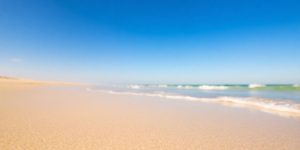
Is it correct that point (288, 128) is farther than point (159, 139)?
Yes

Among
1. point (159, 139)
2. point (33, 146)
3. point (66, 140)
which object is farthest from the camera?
point (159, 139)

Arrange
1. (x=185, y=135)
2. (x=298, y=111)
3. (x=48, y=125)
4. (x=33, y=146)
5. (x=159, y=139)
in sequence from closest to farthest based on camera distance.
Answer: (x=33, y=146) → (x=159, y=139) → (x=185, y=135) → (x=48, y=125) → (x=298, y=111)

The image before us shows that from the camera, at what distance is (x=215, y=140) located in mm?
3596

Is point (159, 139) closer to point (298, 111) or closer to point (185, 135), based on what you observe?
point (185, 135)

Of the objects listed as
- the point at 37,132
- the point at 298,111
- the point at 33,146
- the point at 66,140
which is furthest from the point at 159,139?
the point at 298,111

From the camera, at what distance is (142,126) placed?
4.66 m

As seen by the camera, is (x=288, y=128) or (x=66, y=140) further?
(x=288, y=128)

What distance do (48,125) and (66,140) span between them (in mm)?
1504

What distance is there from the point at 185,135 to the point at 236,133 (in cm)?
135

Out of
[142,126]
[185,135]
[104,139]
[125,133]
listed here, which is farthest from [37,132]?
[185,135]

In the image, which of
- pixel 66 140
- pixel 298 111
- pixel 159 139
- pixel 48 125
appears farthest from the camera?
pixel 298 111

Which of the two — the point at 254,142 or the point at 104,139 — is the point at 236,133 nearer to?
the point at 254,142

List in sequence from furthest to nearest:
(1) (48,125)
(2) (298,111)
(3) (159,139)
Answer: (2) (298,111), (1) (48,125), (3) (159,139)

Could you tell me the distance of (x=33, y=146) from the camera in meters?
3.00
